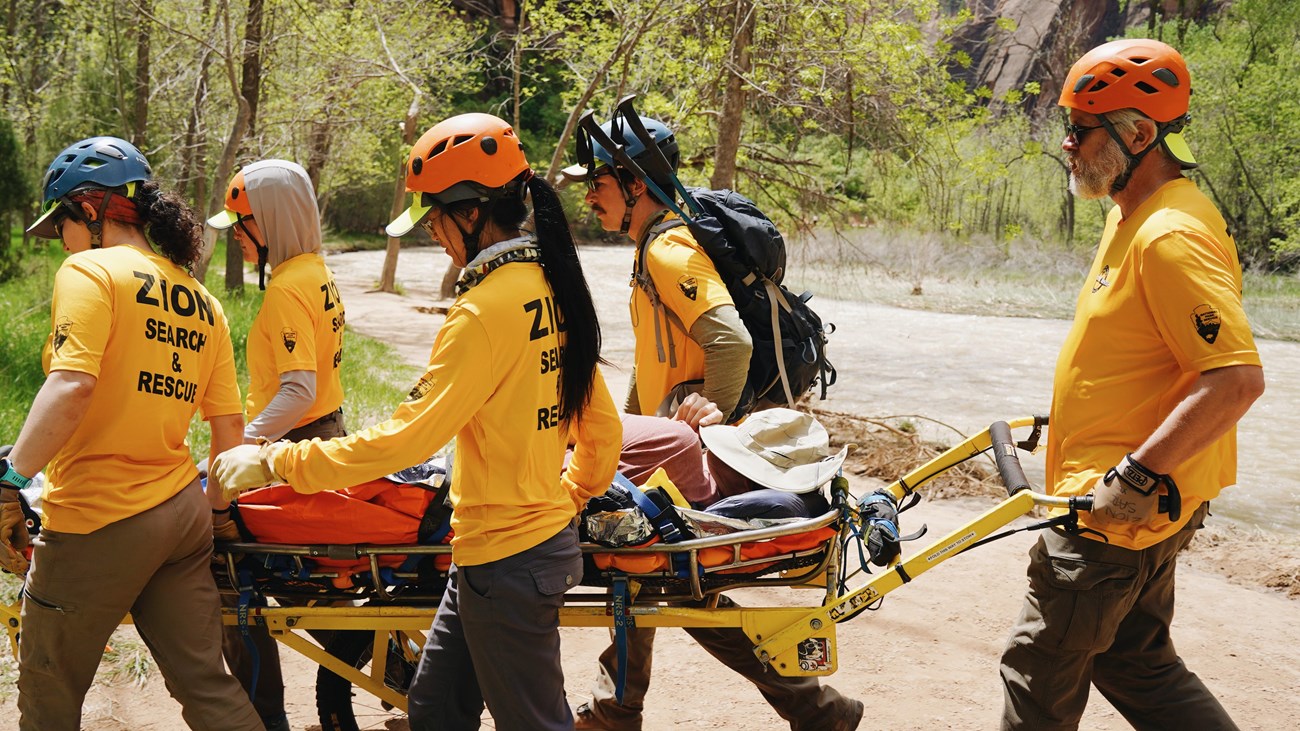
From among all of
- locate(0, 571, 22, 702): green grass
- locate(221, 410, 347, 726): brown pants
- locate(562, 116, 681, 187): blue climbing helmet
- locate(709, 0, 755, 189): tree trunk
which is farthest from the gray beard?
locate(709, 0, 755, 189): tree trunk

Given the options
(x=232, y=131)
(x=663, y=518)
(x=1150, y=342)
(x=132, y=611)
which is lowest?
(x=132, y=611)

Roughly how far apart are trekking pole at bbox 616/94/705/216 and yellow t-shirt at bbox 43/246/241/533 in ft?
5.55

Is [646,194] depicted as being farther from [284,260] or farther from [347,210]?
[347,210]

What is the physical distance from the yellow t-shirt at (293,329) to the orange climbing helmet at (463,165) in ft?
4.03

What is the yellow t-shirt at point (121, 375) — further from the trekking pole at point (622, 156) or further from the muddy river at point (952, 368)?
the muddy river at point (952, 368)

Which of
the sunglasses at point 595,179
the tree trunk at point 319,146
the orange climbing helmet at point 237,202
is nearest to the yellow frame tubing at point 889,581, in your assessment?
the sunglasses at point 595,179

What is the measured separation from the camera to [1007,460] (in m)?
3.43

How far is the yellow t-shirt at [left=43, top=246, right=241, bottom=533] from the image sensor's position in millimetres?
2850

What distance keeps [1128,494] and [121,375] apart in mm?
2822

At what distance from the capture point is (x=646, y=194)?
4.12m

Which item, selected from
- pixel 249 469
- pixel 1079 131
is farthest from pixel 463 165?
pixel 1079 131

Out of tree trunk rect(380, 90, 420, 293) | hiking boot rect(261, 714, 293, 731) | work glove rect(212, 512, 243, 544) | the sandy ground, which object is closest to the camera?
work glove rect(212, 512, 243, 544)

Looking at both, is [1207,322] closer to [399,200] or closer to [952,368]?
[952,368]

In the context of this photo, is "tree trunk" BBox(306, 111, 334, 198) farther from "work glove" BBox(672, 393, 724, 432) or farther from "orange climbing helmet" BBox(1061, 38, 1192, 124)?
"orange climbing helmet" BBox(1061, 38, 1192, 124)
